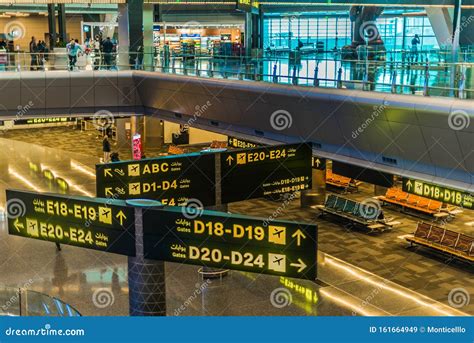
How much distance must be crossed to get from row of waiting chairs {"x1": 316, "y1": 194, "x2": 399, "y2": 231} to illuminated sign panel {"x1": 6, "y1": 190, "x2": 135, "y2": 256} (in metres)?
11.1

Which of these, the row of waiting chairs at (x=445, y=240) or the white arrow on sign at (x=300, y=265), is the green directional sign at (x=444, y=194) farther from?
the white arrow on sign at (x=300, y=265)

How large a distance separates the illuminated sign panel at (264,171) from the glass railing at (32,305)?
3260 mm

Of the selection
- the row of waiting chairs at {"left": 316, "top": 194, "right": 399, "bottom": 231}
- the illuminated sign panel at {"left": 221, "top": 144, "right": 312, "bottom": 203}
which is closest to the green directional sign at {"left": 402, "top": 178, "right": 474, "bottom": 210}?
the illuminated sign panel at {"left": 221, "top": 144, "right": 312, "bottom": 203}

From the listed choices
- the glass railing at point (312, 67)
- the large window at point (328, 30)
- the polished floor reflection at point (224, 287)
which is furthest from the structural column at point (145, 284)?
the large window at point (328, 30)

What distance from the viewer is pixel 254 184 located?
1095 centimetres

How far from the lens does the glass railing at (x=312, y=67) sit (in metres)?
12.5

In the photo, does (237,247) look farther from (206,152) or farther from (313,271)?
(206,152)

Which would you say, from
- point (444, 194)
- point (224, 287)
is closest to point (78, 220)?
point (224, 287)

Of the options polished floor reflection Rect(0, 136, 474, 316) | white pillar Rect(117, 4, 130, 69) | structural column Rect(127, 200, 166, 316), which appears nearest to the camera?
structural column Rect(127, 200, 166, 316)

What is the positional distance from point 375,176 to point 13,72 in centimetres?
1207

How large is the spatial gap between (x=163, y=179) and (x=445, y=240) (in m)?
8.57

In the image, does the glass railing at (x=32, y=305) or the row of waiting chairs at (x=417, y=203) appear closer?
the glass railing at (x=32, y=305)

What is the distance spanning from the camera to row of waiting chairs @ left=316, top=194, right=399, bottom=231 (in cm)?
1822

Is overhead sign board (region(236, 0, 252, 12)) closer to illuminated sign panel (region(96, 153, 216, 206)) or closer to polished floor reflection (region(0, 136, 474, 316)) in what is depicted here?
polished floor reflection (region(0, 136, 474, 316))
